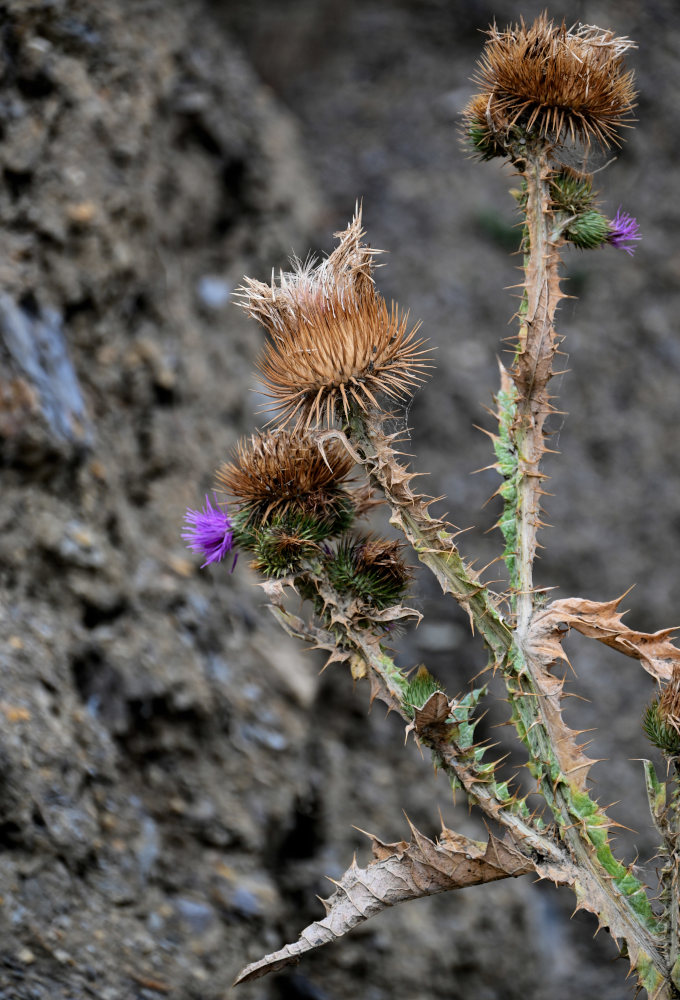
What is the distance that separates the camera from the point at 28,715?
353cm

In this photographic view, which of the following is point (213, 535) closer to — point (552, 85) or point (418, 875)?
point (418, 875)

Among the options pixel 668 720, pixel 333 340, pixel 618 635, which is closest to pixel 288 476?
pixel 333 340

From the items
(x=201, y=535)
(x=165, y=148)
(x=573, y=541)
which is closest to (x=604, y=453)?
(x=573, y=541)

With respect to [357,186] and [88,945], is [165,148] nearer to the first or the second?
[357,186]

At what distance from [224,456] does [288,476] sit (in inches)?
134

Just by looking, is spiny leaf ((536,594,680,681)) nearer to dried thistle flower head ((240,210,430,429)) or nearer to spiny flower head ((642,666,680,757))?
spiny flower head ((642,666,680,757))

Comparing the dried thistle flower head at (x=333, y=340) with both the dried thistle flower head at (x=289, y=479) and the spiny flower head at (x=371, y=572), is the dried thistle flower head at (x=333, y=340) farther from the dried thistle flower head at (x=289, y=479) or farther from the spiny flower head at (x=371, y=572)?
the spiny flower head at (x=371, y=572)

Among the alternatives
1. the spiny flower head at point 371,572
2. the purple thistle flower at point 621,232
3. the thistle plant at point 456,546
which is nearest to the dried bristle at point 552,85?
the thistle plant at point 456,546

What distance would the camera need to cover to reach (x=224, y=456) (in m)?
6.02

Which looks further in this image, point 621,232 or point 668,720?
point 621,232

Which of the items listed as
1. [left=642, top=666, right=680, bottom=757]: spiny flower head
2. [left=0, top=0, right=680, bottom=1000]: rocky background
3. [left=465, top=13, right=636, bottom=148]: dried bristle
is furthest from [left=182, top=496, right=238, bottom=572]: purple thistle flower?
[left=465, top=13, right=636, bottom=148]: dried bristle

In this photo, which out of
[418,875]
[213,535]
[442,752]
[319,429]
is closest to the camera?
[418,875]

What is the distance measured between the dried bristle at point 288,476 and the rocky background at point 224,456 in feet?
2.25

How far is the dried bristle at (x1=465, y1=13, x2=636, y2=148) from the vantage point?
2652 millimetres
